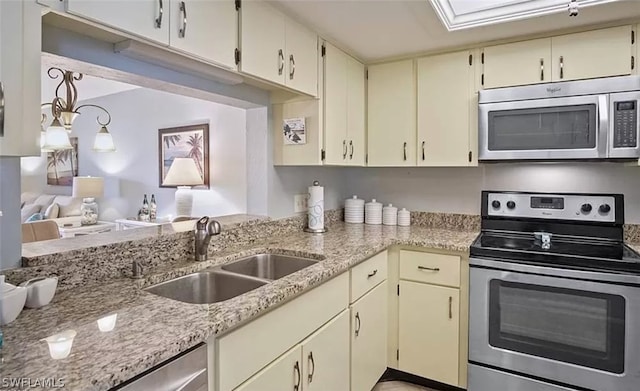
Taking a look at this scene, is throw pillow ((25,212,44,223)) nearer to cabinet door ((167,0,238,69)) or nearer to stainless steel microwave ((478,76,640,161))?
cabinet door ((167,0,238,69))

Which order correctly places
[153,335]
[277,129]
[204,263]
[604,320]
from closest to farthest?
[153,335], [204,263], [604,320], [277,129]

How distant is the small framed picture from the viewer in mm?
2176

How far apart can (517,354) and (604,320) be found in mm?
429

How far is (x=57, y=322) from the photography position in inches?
38.2

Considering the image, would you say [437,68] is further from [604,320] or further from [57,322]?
[57,322]

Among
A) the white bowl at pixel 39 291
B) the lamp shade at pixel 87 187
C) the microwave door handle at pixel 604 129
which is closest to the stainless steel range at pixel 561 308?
the microwave door handle at pixel 604 129

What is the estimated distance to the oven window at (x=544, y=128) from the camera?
1.97m

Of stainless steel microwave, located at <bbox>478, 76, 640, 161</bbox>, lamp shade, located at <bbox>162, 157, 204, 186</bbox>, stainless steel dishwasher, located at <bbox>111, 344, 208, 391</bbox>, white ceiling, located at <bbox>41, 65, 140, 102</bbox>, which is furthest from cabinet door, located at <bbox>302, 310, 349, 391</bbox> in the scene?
white ceiling, located at <bbox>41, 65, 140, 102</bbox>

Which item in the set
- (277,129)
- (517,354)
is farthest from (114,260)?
(517,354)

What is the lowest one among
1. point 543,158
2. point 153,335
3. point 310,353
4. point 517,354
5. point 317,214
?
point 517,354

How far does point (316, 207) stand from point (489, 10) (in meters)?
1.46

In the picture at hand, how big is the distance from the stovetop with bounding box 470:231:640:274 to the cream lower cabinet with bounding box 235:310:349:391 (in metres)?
0.88

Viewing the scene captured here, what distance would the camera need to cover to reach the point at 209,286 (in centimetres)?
155

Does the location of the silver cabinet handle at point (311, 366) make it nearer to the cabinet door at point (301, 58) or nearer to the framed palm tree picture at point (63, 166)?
the cabinet door at point (301, 58)
